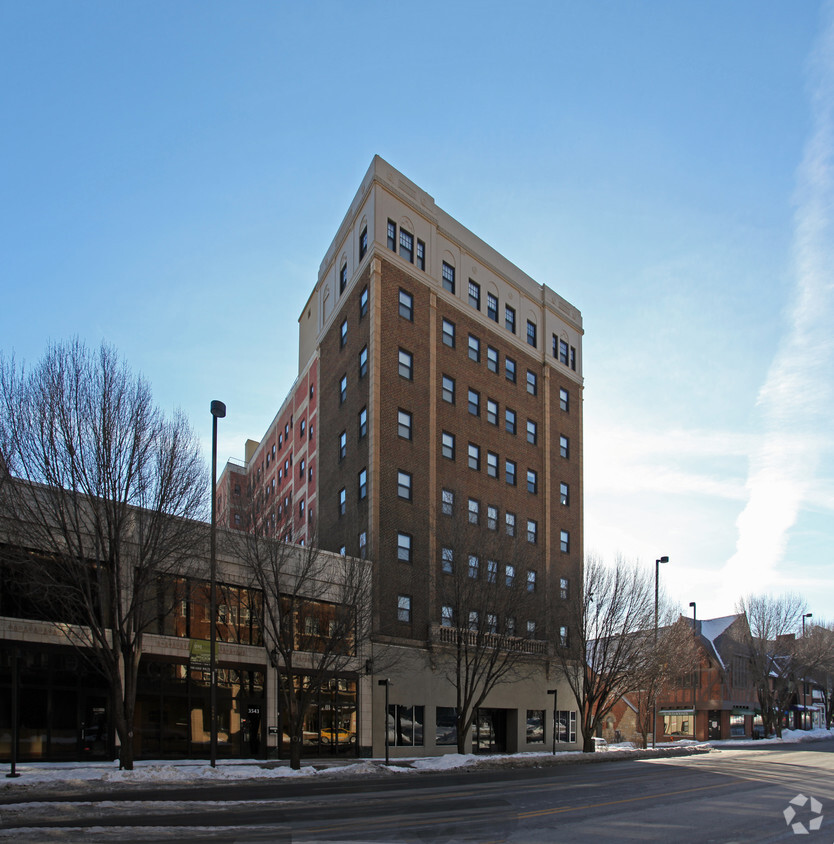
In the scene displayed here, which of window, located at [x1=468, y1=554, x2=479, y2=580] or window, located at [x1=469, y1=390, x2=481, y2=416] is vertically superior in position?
window, located at [x1=469, y1=390, x2=481, y2=416]

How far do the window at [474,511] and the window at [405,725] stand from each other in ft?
33.1

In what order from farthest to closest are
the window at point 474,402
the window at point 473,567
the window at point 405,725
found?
the window at point 474,402 < the window at point 473,567 < the window at point 405,725

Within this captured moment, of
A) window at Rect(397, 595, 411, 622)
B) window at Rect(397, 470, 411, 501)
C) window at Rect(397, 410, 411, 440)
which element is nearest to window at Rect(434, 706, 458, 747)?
window at Rect(397, 595, 411, 622)

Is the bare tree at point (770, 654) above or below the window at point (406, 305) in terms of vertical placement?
below

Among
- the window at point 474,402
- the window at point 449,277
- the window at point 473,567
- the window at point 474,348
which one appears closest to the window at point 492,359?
the window at point 474,348

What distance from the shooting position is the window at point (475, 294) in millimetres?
47031

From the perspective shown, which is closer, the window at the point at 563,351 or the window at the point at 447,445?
the window at the point at 447,445

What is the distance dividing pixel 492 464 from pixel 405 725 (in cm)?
1519

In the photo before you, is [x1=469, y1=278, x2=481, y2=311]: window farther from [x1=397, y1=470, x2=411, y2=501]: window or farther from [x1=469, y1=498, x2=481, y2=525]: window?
[x1=397, y1=470, x2=411, y2=501]: window

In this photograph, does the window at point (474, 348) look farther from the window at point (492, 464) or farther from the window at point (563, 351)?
the window at point (563, 351)

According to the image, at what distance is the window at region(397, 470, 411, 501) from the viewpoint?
3938cm

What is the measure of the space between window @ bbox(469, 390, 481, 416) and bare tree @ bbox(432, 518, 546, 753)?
7.24 metres

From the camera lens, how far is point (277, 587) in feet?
93.9

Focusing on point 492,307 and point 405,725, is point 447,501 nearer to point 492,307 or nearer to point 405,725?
point 405,725
